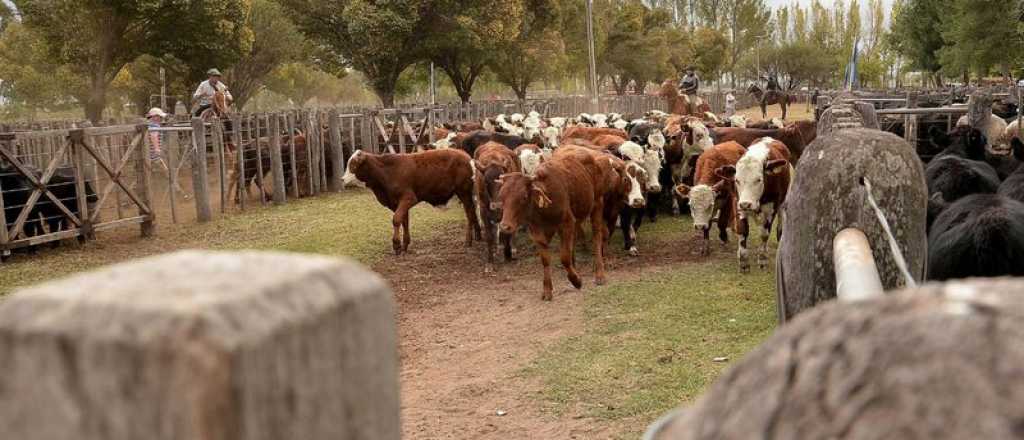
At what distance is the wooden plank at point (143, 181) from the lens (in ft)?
45.5

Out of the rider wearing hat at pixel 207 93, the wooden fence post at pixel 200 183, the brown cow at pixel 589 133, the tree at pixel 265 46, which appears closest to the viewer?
the wooden fence post at pixel 200 183

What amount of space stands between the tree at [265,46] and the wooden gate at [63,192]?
2341cm

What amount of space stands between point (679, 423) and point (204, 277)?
1.77 feet

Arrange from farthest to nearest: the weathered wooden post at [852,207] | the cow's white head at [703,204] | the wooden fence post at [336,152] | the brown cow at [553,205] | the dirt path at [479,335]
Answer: the wooden fence post at [336,152] < the cow's white head at [703,204] < the brown cow at [553,205] < the dirt path at [479,335] < the weathered wooden post at [852,207]

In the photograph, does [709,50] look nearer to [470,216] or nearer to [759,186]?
[470,216]

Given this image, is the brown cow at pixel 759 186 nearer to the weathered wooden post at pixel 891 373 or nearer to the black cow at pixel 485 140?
the black cow at pixel 485 140

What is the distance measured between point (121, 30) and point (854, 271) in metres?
27.5

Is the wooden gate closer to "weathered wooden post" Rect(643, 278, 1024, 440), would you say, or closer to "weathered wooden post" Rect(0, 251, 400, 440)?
"weathered wooden post" Rect(0, 251, 400, 440)

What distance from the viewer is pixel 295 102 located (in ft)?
244

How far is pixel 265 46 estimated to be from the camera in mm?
38406

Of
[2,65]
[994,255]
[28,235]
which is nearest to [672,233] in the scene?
[994,255]

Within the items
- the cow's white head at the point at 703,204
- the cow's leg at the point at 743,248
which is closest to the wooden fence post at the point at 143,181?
the cow's white head at the point at 703,204

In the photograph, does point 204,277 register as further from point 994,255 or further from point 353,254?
point 353,254

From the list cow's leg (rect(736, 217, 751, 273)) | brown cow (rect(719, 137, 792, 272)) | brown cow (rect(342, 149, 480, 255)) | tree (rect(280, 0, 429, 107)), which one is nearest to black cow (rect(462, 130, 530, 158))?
brown cow (rect(342, 149, 480, 255))
